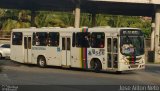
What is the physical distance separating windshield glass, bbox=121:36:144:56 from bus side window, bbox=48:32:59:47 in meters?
5.41

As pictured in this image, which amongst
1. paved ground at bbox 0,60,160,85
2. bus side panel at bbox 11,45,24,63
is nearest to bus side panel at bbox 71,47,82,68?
paved ground at bbox 0,60,160,85

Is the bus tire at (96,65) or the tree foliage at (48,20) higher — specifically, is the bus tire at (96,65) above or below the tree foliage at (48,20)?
below

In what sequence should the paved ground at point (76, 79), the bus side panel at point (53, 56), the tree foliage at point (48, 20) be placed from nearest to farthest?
the paved ground at point (76, 79)
the bus side panel at point (53, 56)
the tree foliage at point (48, 20)

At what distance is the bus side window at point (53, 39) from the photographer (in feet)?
93.8

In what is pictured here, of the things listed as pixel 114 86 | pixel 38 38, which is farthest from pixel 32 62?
pixel 114 86

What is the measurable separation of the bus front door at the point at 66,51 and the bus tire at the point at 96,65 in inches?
80.0

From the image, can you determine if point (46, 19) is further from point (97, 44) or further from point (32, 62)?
point (97, 44)

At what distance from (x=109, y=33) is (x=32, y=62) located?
787cm

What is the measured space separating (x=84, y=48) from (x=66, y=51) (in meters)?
1.70

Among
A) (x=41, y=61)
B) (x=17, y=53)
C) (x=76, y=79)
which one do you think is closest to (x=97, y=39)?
(x=76, y=79)

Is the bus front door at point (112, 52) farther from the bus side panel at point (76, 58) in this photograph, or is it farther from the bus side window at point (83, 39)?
the bus side panel at point (76, 58)

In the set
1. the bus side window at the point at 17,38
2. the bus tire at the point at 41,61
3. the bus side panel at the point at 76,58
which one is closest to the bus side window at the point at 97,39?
the bus side panel at the point at 76,58

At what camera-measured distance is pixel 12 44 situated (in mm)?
32938

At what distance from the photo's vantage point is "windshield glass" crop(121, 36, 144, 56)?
976 inches
